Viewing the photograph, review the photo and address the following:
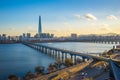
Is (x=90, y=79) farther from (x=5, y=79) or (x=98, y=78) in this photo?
(x=5, y=79)

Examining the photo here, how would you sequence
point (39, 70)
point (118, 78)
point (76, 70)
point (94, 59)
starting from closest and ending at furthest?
point (118, 78) < point (76, 70) < point (39, 70) < point (94, 59)

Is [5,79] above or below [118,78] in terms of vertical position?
below

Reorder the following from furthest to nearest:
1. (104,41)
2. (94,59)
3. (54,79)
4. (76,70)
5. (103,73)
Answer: (104,41), (94,59), (76,70), (103,73), (54,79)


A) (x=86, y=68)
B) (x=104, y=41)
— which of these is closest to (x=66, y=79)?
(x=86, y=68)

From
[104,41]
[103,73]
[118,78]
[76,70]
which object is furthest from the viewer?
[104,41]

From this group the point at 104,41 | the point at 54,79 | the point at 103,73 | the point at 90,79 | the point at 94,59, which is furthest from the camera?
the point at 104,41

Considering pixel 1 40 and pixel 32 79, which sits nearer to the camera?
pixel 32 79

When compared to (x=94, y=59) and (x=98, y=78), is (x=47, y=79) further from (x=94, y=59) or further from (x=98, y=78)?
(x=94, y=59)

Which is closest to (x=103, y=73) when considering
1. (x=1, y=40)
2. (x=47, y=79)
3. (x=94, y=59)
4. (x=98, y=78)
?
(x=98, y=78)

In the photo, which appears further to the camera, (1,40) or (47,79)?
(1,40)
